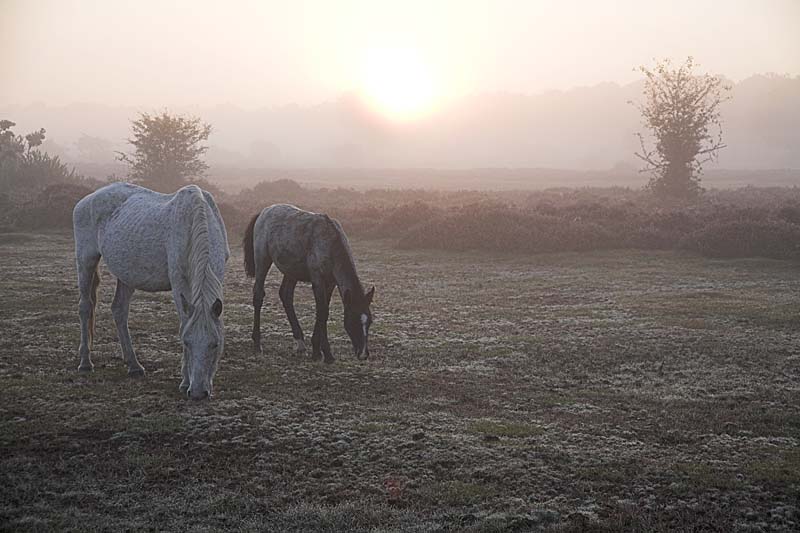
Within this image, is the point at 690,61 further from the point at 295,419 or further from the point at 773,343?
the point at 295,419

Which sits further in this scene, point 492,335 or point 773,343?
point 492,335

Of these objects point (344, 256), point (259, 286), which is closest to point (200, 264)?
point (344, 256)

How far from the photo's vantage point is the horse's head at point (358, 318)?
10227 millimetres

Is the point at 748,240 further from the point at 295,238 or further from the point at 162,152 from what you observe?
the point at 162,152

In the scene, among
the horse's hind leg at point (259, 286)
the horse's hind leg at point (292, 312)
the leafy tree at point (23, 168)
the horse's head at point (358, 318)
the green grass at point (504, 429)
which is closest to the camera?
the green grass at point (504, 429)

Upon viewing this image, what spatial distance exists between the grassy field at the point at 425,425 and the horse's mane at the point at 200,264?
4.48 feet

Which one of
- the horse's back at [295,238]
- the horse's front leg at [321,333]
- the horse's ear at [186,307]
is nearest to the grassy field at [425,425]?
the horse's front leg at [321,333]

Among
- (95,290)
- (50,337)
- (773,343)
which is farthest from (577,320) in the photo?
(50,337)

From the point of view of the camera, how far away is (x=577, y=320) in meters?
13.4

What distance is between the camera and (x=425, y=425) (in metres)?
7.59

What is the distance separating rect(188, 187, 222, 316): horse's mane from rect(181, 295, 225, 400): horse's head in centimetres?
7

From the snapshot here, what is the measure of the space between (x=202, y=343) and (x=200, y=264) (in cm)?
103

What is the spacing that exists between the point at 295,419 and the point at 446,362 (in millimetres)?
3448

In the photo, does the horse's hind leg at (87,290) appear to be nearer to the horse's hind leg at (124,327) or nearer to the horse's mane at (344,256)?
the horse's hind leg at (124,327)
